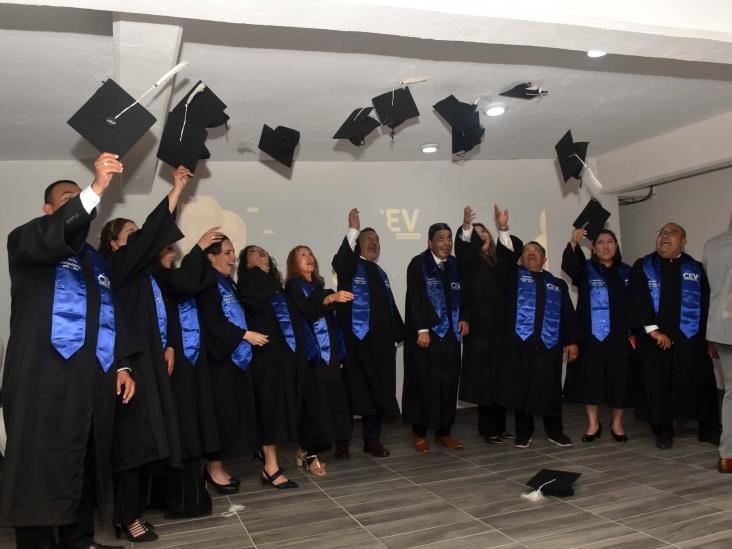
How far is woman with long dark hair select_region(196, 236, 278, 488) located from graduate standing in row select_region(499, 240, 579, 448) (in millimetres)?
1862

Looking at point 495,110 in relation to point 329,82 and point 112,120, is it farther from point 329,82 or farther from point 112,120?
point 112,120

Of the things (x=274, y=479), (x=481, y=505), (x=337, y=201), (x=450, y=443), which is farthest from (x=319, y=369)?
(x=337, y=201)

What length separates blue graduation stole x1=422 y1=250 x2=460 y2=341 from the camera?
4613 millimetres

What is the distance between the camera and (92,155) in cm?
495

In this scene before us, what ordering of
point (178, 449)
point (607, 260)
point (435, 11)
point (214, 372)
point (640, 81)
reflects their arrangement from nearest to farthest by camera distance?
point (435, 11) < point (178, 449) < point (214, 372) < point (640, 81) < point (607, 260)

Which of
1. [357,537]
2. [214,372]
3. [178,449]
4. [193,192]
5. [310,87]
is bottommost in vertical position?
[357,537]

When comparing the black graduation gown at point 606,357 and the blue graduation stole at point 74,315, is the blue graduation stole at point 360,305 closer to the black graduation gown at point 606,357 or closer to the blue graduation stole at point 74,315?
→ the black graduation gown at point 606,357

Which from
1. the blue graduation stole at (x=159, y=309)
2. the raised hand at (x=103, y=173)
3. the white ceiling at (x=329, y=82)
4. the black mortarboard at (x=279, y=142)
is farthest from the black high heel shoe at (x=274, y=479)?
the white ceiling at (x=329, y=82)

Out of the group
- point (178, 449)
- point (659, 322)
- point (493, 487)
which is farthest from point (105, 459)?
point (659, 322)

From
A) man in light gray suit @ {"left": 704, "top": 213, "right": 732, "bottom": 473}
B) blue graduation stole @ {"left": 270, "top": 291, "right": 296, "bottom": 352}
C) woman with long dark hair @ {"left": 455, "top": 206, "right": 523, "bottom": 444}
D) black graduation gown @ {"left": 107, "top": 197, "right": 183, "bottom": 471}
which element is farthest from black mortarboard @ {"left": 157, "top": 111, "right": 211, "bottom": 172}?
man in light gray suit @ {"left": 704, "top": 213, "right": 732, "bottom": 473}

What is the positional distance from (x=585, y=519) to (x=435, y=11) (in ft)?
7.56

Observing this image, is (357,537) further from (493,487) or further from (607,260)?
(607,260)

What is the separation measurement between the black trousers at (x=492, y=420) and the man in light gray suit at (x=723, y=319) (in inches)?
58.2

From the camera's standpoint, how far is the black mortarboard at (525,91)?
13.3 ft
